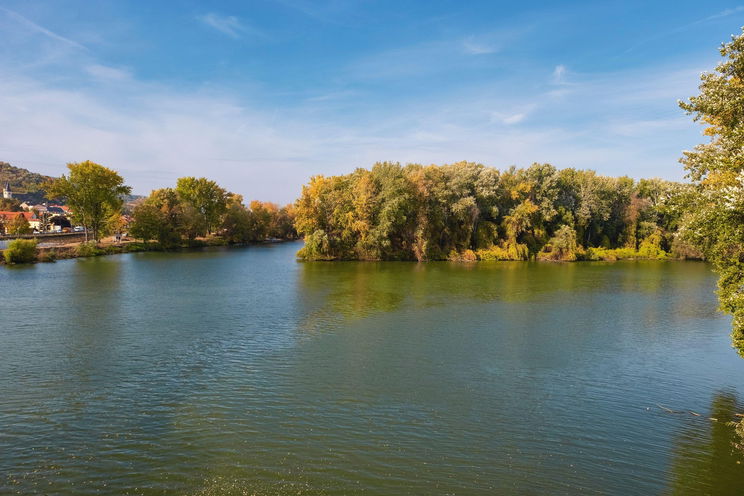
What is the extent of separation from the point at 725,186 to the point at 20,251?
75.6m

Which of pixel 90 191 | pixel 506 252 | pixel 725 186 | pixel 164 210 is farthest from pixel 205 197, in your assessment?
pixel 725 186

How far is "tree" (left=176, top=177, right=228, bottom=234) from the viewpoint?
360 ft

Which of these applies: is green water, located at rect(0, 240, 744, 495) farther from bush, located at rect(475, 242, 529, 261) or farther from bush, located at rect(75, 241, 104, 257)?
bush, located at rect(75, 241, 104, 257)

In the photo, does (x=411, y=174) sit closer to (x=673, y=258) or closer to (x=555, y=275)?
(x=555, y=275)

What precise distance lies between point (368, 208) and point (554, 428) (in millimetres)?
57116

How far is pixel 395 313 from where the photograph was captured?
Result: 3453 centimetres

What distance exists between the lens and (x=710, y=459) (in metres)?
14.1

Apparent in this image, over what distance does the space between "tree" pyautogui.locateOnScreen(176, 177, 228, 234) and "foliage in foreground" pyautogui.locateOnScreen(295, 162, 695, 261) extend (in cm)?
4679

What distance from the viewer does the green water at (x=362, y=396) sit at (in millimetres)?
13148

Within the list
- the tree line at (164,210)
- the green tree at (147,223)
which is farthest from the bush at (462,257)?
the green tree at (147,223)

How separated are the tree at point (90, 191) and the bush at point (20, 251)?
1898cm

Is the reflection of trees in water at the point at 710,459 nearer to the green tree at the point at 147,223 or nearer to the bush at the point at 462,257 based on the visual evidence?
the bush at the point at 462,257

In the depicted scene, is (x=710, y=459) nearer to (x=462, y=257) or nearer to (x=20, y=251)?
(x=462, y=257)

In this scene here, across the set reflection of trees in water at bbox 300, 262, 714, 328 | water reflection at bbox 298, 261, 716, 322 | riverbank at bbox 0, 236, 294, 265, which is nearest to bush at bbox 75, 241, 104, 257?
riverbank at bbox 0, 236, 294, 265
